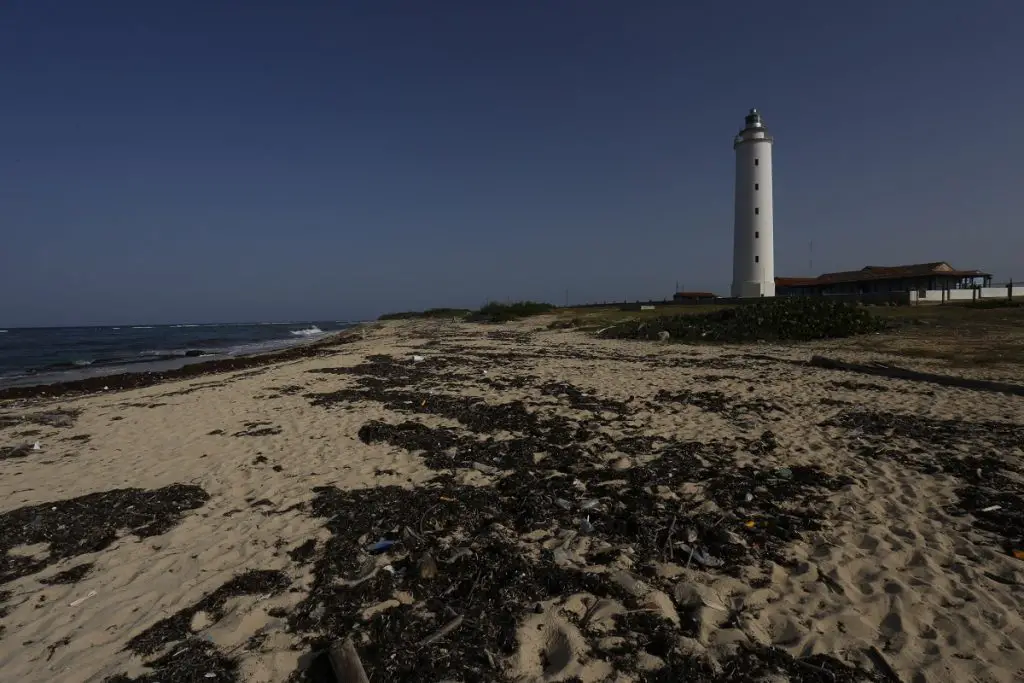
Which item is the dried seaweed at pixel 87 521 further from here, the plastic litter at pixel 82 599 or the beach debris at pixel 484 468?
the beach debris at pixel 484 468

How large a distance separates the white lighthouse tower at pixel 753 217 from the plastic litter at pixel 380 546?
45.2 metres

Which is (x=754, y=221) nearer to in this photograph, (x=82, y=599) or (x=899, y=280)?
(x=899, y=280)

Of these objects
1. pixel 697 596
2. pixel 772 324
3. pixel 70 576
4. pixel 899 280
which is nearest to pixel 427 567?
pixel 697 596

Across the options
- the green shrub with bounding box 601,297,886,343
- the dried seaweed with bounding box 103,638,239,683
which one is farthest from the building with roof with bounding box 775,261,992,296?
the dried seaweed with bounding box 103,638,239,683

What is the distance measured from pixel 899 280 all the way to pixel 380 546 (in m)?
54.0

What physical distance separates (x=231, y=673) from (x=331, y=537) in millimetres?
1622

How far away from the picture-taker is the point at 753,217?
43.8m

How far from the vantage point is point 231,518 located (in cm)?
511

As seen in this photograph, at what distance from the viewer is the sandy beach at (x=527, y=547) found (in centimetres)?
312

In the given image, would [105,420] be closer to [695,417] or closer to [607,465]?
[607,465]

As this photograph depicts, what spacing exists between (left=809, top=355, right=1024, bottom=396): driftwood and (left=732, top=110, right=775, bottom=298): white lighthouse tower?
103 ft

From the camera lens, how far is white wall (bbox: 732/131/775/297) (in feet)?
142

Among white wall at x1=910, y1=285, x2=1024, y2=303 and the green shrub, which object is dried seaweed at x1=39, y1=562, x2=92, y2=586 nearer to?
the green shrub

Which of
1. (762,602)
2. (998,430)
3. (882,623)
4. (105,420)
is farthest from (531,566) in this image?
(105,420)
